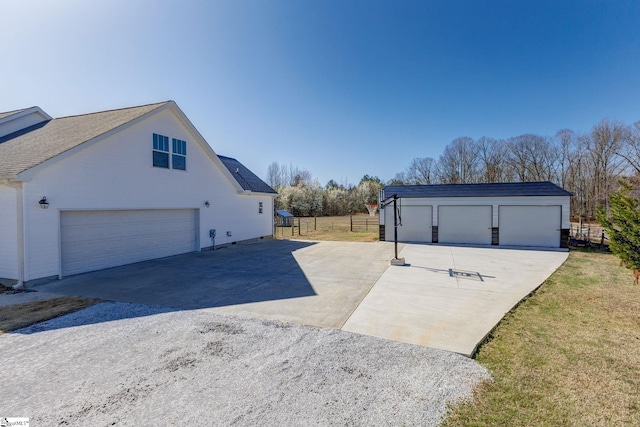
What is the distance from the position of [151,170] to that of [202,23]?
17.3 ft

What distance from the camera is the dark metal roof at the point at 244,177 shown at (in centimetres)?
1607

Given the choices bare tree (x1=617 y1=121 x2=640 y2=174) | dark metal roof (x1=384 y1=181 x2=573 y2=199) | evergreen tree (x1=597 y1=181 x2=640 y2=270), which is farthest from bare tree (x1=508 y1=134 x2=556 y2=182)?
evergreen tree (x1=597 y1=181 x2=640 y2=270)

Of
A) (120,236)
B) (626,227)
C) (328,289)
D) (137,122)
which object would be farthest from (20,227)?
(626,227)

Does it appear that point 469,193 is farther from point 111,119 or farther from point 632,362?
point 111,119

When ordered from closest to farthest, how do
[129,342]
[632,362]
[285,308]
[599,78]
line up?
[632,362]
[129,342]
[285,308]
[599,78]

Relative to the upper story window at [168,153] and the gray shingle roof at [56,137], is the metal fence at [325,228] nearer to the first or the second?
the upper story window at [168,153]

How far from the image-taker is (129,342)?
408cm

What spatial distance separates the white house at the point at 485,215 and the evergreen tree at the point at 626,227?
8626 mm

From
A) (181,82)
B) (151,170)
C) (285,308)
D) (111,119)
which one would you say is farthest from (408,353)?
(181,82)

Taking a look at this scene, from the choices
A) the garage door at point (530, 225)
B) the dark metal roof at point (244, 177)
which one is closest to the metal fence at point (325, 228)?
the dark metal roof at point (244, 177)

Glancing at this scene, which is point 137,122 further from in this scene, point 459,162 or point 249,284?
point 459,162

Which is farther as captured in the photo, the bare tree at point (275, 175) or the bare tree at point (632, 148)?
the bare tree at point (275, 175)

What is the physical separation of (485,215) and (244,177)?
13.1 m

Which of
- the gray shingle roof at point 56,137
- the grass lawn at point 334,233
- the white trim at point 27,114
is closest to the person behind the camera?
the gray shingle roof at point 56,137
